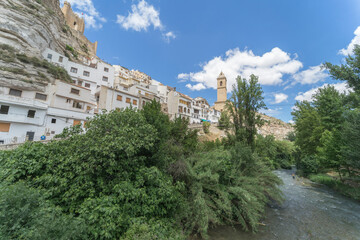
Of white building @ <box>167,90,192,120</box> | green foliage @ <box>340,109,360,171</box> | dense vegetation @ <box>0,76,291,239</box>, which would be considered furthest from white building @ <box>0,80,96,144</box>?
green foliage @ <box>340,109,360,171</box>

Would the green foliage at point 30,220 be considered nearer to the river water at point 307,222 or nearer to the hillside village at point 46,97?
the river water at point 307,222

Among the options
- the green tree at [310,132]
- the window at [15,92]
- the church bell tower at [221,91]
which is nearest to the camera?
the window at [15,92]

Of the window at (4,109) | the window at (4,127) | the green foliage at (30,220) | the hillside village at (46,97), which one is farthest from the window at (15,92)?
the green foliage at (30,220)

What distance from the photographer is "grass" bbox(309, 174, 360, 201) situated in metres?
13.2

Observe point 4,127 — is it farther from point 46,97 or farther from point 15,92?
point 46,97

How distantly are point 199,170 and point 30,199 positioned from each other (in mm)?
6338

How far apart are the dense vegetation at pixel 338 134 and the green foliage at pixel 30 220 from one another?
19.2 metres

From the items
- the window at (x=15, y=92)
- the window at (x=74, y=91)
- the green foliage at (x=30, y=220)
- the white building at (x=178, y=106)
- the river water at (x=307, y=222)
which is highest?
the white building at (x=178, y=106)

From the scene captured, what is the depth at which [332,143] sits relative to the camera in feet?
52.6

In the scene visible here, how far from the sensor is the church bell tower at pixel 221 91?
60778 mm

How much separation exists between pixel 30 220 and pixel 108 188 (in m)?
2.08

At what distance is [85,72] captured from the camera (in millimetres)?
30516

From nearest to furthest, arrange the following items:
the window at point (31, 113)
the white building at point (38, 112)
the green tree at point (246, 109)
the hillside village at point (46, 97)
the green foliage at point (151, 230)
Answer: the green foliage at point (151, 230) < the green tree at point (246, 109) < the white building at point (38, 112) < the hillside village at point (46, 97) < the window at point (31, 113)

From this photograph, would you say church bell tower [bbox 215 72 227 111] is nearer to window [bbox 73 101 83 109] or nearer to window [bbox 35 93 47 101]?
window [bbox 73 101 83 109]
